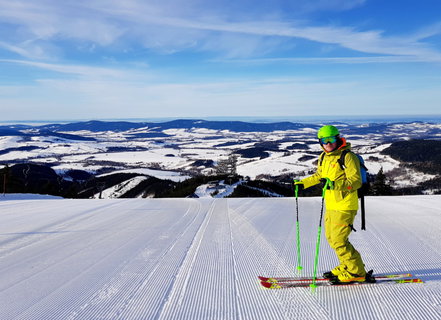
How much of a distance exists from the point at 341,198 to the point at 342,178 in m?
0.27

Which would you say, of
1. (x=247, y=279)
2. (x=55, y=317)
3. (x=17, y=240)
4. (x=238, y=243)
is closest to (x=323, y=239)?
(x=238, y=243)

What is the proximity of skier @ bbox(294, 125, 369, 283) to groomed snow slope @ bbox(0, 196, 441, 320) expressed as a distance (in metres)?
0.27

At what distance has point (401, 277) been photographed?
468 centimetres

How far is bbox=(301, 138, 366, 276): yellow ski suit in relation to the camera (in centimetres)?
421

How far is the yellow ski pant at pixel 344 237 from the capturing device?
4359 millimetres

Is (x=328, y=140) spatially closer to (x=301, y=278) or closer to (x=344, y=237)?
(x=344, y=237)

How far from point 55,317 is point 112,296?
699 mm

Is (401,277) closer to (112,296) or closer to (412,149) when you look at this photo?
(112,296)

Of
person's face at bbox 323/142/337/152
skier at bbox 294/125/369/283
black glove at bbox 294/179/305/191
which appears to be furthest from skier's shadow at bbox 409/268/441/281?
person's face at bbox 323/142/337/152

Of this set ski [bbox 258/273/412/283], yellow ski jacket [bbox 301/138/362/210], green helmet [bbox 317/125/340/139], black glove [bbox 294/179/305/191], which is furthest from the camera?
black glove [bbox 294/179/305/191]

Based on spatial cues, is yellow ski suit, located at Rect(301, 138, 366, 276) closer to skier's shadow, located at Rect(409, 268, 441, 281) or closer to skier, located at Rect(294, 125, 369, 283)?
skier, located at Rect(294, 125, 369, 283)

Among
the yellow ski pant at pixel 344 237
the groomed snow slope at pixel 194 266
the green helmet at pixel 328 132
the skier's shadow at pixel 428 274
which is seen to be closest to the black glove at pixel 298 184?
the yellow ski pant at pixel 344 237

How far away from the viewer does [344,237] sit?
4371 mm

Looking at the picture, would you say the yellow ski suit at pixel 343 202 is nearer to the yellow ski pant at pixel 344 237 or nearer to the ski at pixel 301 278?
the yellow ski pant at pixel 344 237
